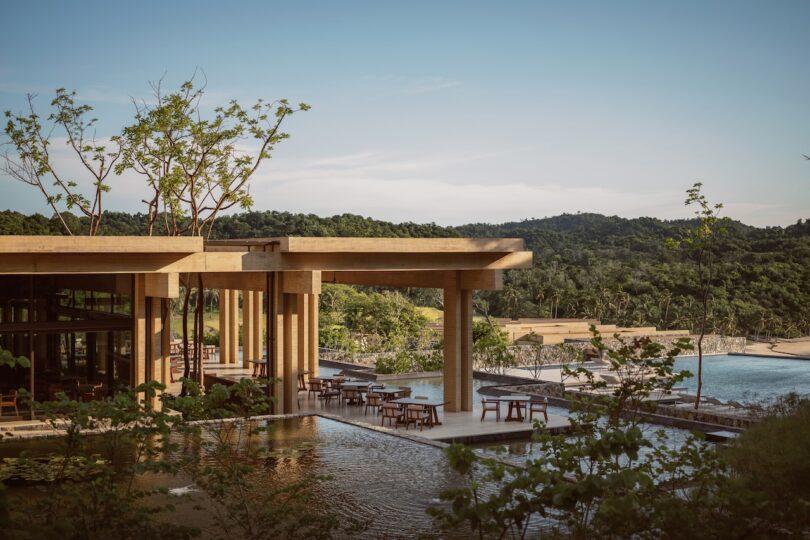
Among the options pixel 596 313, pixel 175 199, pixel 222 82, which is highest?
pixel 222 82

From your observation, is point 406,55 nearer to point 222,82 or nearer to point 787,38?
point 222,82

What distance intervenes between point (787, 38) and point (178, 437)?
2952cm

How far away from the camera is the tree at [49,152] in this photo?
25.8m

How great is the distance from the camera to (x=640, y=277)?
55938 mm

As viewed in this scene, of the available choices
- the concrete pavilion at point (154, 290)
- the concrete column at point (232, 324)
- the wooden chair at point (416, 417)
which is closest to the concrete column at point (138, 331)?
the concrete pavilion at point (154, 290)

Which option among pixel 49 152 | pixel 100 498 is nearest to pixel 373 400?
pixel 100 498

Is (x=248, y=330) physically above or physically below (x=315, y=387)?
above

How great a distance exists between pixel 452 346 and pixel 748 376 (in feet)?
51.6

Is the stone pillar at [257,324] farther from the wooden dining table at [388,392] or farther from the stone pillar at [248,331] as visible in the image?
the wooden dining table at [388,392]

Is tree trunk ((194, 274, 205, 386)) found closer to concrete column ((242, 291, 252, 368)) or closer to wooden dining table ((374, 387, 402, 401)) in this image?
concrete column ((242, 291, 252, 368))

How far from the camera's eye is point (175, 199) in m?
26.6

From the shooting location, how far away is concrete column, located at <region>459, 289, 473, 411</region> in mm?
17922

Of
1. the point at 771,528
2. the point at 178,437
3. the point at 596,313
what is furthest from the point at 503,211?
the point at 771,528

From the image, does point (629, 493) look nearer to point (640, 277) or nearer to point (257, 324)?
point (257, 324)
